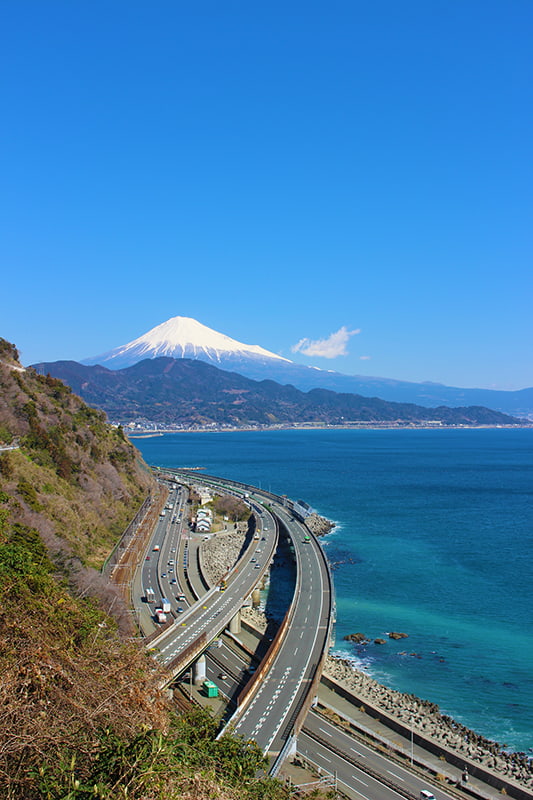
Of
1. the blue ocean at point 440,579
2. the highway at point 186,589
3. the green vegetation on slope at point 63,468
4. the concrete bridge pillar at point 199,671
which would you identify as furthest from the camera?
the green vegetation on slope at point 63,468

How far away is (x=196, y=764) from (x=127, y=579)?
63.0 ft

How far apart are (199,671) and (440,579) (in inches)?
720

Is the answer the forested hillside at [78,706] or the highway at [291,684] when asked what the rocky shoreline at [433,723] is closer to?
the highway at [291,684]

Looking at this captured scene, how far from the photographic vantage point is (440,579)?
32.6m

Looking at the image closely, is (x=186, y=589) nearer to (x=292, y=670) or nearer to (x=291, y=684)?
(x=292, y=670)

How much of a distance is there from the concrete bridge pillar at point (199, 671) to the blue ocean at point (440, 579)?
20.2ft

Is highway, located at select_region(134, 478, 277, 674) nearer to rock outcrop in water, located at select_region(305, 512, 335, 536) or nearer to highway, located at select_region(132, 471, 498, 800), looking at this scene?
highway, located at select_region(132, 471, 498, 800)

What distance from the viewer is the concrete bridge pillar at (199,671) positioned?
1817cm

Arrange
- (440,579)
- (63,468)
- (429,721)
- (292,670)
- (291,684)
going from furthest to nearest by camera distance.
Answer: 1. (440,579)
2. (63,468)
3. (292,670)
4. (429,721)
5. (291,684)

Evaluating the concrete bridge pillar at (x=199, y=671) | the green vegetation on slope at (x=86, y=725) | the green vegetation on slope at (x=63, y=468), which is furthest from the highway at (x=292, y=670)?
the green vegetation on slope at (x=63, y=468)

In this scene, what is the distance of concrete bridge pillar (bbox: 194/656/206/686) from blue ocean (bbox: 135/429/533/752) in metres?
6.15

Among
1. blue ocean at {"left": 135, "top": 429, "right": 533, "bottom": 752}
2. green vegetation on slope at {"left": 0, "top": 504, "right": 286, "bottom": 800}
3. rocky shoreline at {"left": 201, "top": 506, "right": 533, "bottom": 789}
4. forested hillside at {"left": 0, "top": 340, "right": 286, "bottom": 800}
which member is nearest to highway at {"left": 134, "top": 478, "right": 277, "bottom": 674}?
forested hillside at {"left": 0, "top": 340, "right": 286, "bottom": 800}

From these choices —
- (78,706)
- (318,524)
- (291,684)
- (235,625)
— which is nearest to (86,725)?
(78,706)

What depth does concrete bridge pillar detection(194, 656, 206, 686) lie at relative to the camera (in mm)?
18172
